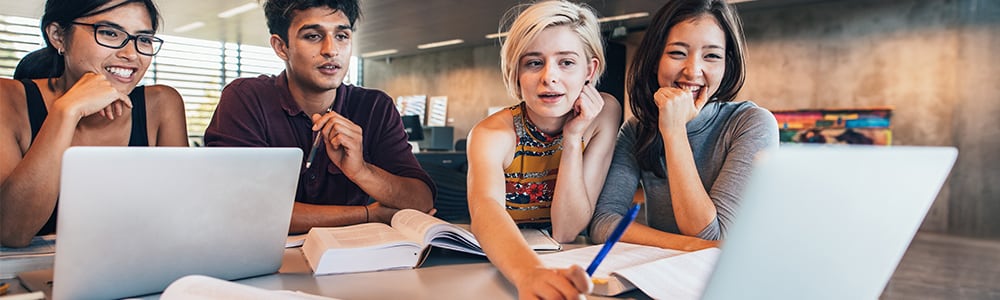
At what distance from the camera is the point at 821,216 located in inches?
20.1

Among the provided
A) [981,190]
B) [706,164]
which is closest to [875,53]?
[981,190]

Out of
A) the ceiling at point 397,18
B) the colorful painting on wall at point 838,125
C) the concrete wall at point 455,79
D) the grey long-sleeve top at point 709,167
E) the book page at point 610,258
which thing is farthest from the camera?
the concrete wall at point 455,79

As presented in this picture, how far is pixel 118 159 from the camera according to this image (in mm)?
772

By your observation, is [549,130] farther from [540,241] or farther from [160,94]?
[160,94]

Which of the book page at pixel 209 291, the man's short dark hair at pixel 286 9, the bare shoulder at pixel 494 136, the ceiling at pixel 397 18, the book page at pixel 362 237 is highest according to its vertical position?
the ceiling at pixel 397 18

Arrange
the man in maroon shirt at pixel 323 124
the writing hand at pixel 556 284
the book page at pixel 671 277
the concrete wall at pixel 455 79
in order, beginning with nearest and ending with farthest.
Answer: the writing hand at pixel 556 284 < the book page at pixel 671 277 < the man in maroon shirt at pixel 323 124 < the concrete wall at pixel 455 79

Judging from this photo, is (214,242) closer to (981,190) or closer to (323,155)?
(323,155)

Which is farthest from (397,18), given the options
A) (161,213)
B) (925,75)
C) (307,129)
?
(161,213)

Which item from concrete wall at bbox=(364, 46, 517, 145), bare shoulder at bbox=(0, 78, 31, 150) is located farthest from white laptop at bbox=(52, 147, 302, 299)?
concrete wall at bbox=(364, 46, 517, 145)

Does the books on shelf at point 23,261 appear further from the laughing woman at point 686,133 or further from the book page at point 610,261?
the laughing woman at point 686,133

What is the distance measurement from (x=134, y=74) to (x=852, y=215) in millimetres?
1646

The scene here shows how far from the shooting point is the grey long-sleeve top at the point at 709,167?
4.71 ft

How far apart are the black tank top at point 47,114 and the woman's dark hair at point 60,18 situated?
0.16ft

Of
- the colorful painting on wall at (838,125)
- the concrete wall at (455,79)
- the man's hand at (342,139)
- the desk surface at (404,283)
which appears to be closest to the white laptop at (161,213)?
the desk surface at (404,283)
